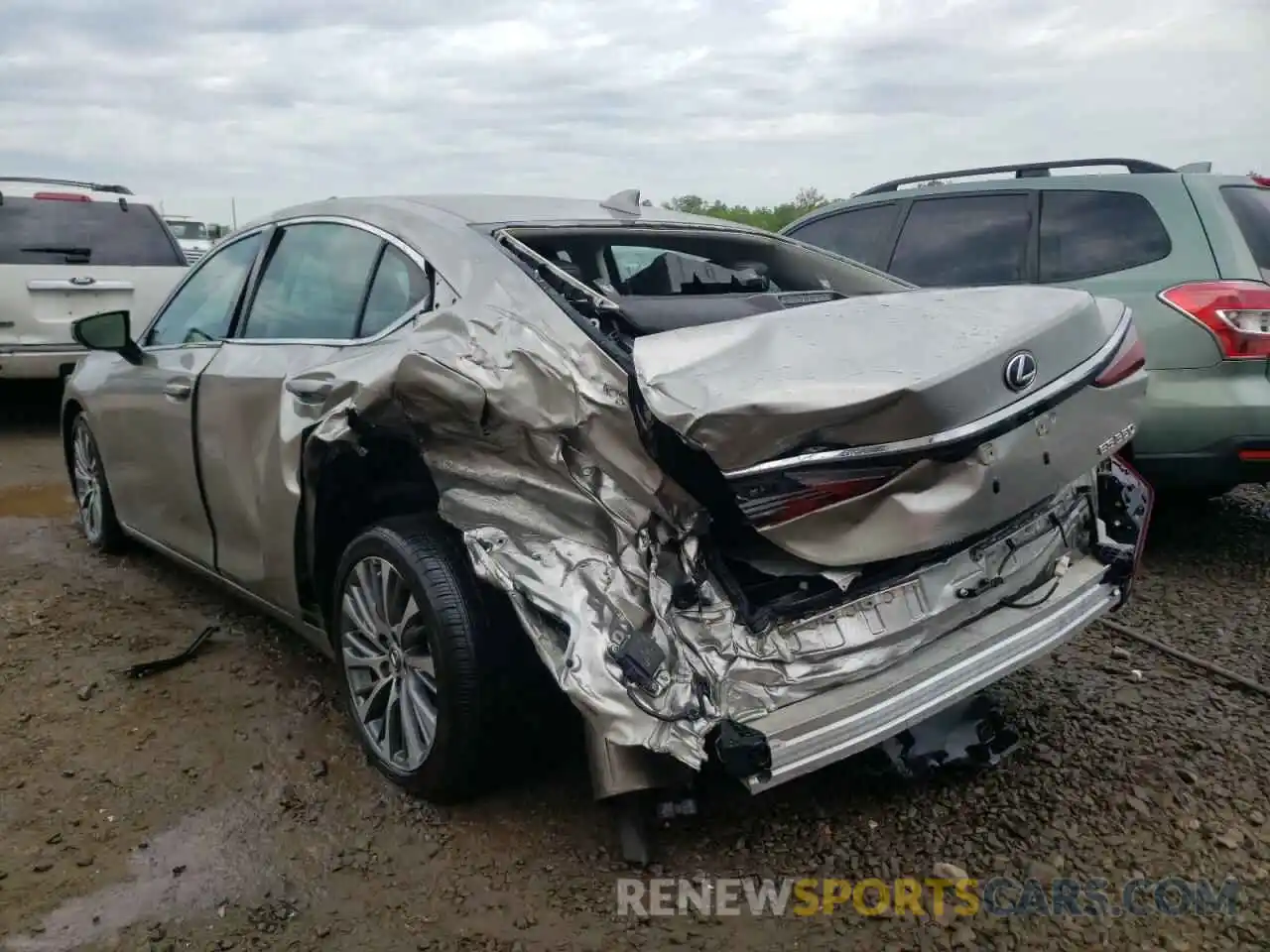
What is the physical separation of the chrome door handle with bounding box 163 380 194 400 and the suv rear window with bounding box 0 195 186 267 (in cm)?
478

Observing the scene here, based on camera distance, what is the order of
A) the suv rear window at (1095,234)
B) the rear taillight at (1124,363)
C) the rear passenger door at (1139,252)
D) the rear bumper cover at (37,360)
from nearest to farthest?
the rear taillight at (1124,363) < the rear passenger door at (1139,252) < the suv rear window at (1095,234) < the rear bumper cover at (37,360)

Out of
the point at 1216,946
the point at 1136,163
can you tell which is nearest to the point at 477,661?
the point at 1216,946

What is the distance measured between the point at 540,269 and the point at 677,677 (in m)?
1.16

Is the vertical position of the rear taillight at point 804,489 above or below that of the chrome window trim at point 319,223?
below

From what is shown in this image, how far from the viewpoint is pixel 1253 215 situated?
4488 mm

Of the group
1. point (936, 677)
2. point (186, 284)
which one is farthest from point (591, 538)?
point (186, 284)

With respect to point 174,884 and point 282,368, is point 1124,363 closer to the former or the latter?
point 282,368

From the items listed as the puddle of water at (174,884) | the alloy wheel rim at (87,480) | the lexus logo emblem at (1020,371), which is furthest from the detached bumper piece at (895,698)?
the alloy wheel rim at (87,480)

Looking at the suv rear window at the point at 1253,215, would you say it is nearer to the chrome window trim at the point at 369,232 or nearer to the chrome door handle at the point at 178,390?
the chrome window trim at the point at 369,232

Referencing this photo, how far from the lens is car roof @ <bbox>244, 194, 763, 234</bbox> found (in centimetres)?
308

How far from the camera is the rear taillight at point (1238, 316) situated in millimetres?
4102

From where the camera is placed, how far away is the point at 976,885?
2436 millimetres

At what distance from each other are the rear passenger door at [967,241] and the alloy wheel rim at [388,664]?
3.40m

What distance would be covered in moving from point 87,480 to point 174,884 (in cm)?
300
